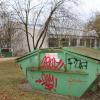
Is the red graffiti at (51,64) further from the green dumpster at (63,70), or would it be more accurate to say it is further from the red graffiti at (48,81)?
the red graffiti at (48,81)

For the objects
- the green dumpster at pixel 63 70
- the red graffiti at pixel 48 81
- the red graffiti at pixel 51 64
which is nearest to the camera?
the green dumpster at pixel 63 70

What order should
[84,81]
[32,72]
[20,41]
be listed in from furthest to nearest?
[20,41], [32,72], [84,81]

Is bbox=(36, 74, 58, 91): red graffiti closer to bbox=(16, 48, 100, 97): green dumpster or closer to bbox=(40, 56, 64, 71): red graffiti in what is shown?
bbox=(16, 48, 100, 97): green dumpster

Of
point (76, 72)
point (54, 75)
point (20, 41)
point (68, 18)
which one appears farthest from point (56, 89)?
point (20, 41)

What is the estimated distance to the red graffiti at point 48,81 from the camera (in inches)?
351

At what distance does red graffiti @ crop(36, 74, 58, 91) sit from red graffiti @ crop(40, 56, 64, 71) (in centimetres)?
26

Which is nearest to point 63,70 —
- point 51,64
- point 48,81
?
point 51,64

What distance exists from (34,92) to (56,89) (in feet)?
2.78

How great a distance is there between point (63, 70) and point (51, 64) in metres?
0.47

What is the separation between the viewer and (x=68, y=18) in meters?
24.9

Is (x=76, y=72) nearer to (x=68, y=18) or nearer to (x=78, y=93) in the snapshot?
(x=78, y=93)

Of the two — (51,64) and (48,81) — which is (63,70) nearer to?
(51,64)

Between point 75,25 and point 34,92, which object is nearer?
point 34,92

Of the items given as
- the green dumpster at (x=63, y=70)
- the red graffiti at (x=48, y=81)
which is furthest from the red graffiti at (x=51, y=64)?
the red graffiti at (x=48, y=81)
